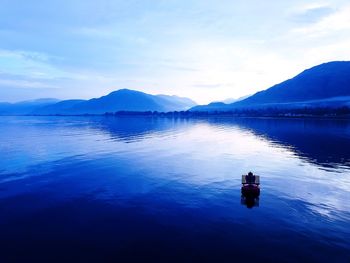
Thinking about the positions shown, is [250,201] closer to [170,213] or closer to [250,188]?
[250,188]

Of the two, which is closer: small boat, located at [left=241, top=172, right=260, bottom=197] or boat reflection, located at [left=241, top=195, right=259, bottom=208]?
boat reflection, located at [left=241, top=195, right=259, bottom=208]

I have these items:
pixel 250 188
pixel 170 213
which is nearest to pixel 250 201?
pixel 250 188

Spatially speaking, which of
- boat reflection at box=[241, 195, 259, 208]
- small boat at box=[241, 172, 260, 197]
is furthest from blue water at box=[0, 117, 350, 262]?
small boat at box=[241, 172, 260, 197]

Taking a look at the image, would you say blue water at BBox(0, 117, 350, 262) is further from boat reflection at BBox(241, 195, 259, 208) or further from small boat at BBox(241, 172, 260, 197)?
small boat at BBox(241, 172, 260, 197)

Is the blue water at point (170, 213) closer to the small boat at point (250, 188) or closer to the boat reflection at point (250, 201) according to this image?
the boat reflection at point (250, 201)

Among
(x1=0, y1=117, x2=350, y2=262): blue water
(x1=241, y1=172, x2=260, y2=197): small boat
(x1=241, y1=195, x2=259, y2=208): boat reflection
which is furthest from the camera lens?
(x1=241, y1=172, x2=260, y2=197): small boat

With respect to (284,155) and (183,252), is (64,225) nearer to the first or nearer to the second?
(183,252)

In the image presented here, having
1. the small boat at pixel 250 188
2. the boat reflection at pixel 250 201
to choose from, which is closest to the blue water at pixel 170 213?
the boat reflection at pixel 250 201

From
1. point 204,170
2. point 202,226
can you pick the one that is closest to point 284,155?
point 204,170

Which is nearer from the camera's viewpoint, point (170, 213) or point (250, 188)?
point (170, 213)

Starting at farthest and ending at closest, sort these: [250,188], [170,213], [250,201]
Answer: [250,188]
[250,201]
[170,213]

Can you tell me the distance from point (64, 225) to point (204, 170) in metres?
31.1

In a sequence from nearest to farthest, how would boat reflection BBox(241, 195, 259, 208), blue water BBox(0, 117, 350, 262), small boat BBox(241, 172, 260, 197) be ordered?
Result: blue water BBox(0, 117, 350, 262)
boat reflection BBox(241, 195, 259, 208)
small boat BBox(241, 172, 260, 197)

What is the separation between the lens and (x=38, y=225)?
28688 millimetres
